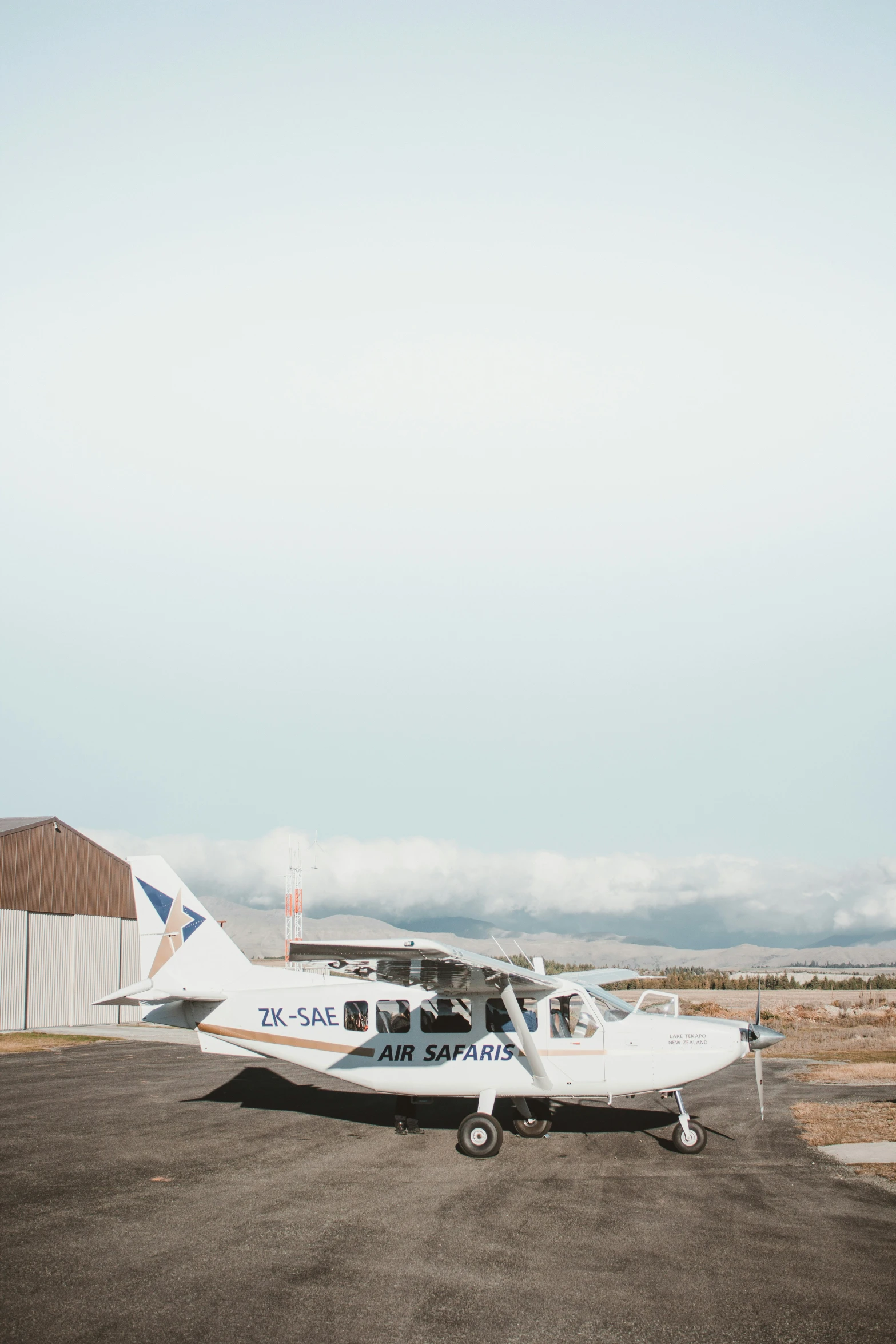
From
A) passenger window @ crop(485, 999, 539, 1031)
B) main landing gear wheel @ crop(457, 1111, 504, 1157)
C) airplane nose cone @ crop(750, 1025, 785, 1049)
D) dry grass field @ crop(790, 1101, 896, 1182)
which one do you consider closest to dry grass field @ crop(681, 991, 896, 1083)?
dry grass field @ crop(790, 1101, 896, 1182)

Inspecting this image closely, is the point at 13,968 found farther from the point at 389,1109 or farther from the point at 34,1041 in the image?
the point at 389,1109

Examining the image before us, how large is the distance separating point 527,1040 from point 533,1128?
255cm

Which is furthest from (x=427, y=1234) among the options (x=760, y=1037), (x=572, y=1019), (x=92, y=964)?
(x=92, y=964)

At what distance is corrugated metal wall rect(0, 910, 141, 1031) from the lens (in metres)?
35.8

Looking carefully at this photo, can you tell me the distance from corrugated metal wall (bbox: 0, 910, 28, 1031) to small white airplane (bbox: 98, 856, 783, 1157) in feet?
74.9

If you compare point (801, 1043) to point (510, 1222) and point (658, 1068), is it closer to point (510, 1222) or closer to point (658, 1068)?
point (658, 1068)

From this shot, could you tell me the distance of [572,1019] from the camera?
1449 centimetres

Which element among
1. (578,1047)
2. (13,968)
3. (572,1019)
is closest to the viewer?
(578,1047)

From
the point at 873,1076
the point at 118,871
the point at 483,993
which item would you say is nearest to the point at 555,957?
the point at 118,871

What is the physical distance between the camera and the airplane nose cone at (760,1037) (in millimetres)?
14070

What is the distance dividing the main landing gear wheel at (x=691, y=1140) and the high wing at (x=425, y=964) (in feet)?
9.12

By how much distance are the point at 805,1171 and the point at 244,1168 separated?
764 cm

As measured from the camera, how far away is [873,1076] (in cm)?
2353

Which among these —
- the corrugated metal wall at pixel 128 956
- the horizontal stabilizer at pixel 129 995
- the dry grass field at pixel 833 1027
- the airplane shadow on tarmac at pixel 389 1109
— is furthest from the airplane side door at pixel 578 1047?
the corrugated metal wall at pixel 128 956
